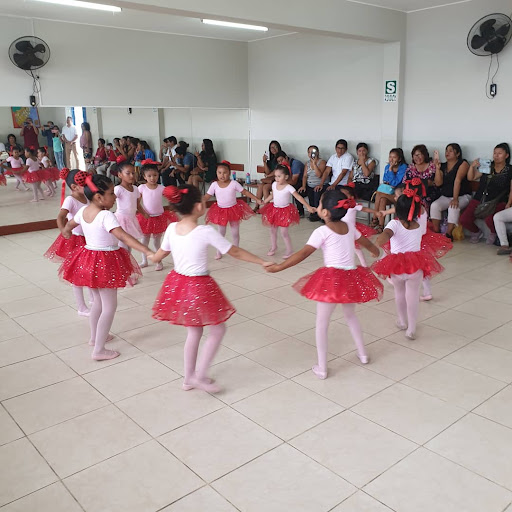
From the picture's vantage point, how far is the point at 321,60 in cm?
847

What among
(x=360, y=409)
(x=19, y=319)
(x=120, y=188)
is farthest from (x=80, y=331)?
(x=360, y=409)

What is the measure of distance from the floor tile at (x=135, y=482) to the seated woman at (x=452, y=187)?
213 inches

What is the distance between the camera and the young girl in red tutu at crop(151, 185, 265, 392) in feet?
9.32

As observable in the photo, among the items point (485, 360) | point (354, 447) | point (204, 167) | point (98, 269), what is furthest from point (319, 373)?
point (204, 167)

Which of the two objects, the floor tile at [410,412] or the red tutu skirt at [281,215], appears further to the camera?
the red tutu skirt at [281,215]

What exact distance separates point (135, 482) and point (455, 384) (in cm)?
198

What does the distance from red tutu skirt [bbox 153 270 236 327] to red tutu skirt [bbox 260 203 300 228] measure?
9.90ft

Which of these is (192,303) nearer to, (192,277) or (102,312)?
(192,277)

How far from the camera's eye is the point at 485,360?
138 inches

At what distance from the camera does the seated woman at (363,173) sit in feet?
25.5

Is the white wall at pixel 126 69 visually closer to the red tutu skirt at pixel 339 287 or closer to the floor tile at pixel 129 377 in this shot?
the floor tile at pixel 129 377

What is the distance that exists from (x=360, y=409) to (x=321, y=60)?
272 inches

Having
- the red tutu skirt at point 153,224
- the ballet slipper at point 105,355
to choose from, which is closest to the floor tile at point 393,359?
the ballet slipper at point 105,355

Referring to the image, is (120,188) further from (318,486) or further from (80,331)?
(318,486)
